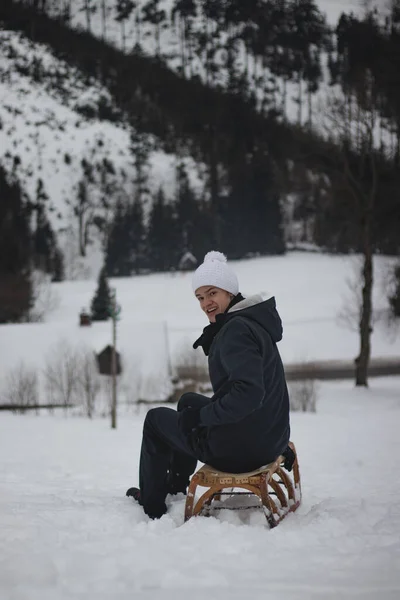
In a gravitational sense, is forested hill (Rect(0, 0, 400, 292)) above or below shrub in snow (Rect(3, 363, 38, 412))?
above

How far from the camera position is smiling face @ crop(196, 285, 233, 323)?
365 cm

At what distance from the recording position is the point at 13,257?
155 feet

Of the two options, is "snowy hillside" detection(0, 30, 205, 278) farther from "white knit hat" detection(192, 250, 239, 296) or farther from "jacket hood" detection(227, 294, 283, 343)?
"jacket hood" detection(227, 294, 283, 343)

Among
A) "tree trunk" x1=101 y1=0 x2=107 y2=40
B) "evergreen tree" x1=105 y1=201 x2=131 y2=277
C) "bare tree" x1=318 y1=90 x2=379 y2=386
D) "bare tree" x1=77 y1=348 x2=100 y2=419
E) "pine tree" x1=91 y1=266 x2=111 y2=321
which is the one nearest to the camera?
"bare tree" x1=318 y1=90 x2=379 y2=386

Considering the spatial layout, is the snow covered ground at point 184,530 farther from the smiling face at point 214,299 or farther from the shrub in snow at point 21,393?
the shrub in snow at point 21,393

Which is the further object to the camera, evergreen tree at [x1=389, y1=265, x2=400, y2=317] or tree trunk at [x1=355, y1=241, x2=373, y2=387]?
evergreen tree at [x1=389, y1=265, x2=400, y2=317]

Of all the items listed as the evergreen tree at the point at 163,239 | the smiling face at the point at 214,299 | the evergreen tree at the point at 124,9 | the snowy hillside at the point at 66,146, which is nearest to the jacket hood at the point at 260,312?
the smiling face at the point at 214,299

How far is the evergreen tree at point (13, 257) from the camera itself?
3931 cm

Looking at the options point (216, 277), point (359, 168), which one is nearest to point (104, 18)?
point (359, 168)

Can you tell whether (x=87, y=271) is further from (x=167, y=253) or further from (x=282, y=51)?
(x=282, y=51)

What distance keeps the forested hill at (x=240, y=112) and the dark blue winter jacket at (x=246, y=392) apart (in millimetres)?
15581

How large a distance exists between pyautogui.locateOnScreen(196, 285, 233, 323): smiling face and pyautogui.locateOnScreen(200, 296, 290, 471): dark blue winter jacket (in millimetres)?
207

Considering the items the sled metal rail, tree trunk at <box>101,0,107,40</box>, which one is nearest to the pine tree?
the sled metal rail

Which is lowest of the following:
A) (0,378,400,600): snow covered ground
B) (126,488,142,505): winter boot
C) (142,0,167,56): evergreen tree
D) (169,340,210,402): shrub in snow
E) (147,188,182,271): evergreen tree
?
(169,340,210,402): shrub in snow
